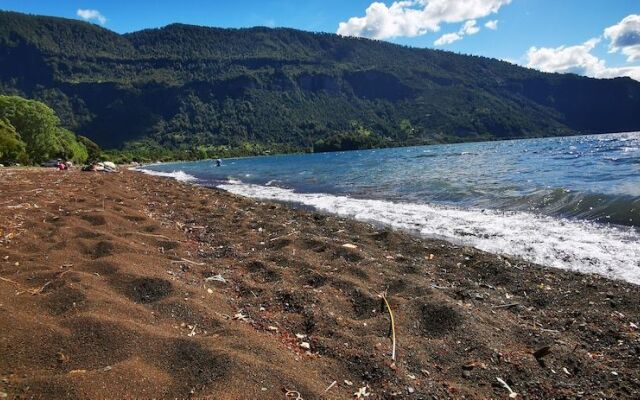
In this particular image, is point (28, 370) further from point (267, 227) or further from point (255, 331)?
point (267, 227)

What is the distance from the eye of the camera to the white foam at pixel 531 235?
8586 millimetres

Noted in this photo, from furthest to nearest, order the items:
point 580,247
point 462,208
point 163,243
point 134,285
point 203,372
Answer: point 462,208
point 580,247
point 163,243
point 134,285
point 203,372

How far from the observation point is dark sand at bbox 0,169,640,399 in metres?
3.84

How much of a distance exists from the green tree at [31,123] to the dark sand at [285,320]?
146 feet

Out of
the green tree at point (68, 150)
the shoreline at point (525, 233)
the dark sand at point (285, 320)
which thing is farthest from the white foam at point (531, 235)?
the green tree at point (68, 150)

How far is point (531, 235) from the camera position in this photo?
10969mm

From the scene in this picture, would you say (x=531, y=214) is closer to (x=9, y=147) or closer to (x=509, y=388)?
(x=509, y=388)

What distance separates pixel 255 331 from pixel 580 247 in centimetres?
846

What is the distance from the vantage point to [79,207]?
1116 centimetres

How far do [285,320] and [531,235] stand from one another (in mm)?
8364

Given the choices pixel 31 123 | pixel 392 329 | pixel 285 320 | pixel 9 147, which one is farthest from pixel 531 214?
pixel 31 123

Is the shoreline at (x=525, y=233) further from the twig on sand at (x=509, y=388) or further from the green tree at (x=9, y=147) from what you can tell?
the green tree at (x=9, y=147)

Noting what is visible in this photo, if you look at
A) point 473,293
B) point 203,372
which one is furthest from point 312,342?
point 473,293

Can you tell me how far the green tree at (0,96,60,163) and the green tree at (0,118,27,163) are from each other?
6637 millimetres
